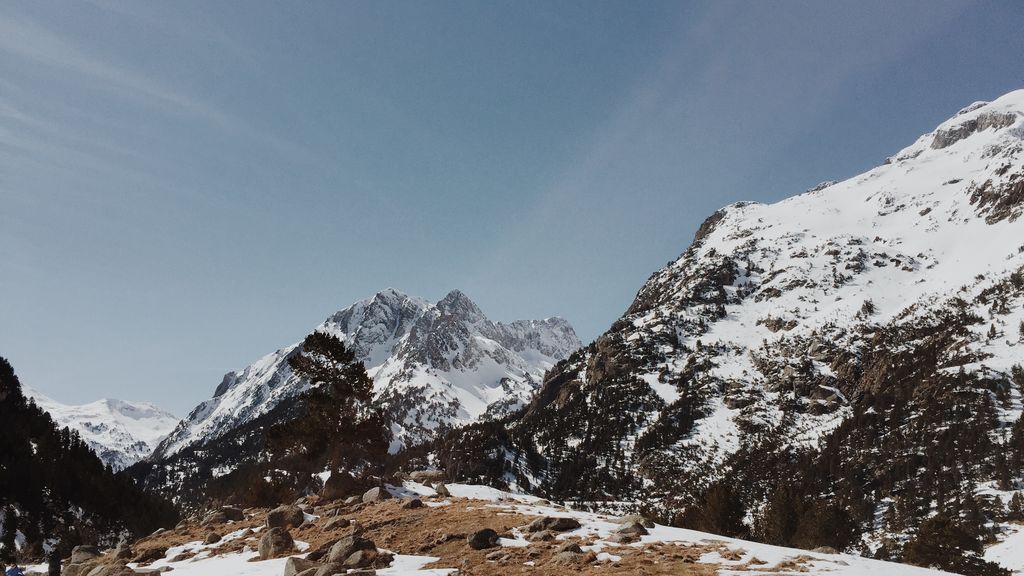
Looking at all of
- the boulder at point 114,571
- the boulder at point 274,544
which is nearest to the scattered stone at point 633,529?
the boulder at point 274,544

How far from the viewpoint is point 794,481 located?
19038 centimetres

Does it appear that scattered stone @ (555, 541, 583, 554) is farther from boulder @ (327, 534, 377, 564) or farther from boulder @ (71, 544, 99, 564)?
boulder @ (71, 544, 99, 564)

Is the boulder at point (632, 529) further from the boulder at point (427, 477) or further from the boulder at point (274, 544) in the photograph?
the boulder at point (427, 477)

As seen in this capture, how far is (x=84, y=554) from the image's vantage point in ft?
72.5

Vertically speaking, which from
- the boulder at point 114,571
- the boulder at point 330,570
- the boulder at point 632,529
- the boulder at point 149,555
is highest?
the boulder at point 632,529

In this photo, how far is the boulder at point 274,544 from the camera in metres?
16.7

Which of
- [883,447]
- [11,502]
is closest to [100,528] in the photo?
[11,502]

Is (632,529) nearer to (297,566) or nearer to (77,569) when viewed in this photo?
(297,566)

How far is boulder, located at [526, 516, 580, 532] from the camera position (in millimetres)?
17047

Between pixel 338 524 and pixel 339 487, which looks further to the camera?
pixel 339 487

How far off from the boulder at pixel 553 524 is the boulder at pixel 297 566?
21.8 feet

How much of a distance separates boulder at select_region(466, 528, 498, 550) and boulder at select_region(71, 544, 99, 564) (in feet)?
55.3

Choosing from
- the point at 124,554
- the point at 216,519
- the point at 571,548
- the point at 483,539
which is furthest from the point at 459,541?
the point at 216,519

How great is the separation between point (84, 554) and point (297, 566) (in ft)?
50.7
